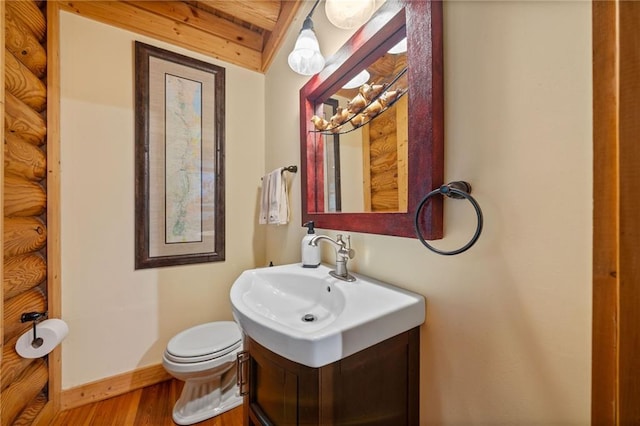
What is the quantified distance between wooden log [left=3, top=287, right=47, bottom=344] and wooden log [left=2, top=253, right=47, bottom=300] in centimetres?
3

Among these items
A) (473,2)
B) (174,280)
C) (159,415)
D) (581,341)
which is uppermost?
(473,2)

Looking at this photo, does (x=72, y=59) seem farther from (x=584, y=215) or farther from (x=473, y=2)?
(x=584, y=215)

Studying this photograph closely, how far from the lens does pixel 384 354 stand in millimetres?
654

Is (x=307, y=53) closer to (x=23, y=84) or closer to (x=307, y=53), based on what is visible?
(x=307, y=53)

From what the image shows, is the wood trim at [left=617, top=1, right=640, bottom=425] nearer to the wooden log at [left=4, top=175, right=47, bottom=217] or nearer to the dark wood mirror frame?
the dark wood mirror frame

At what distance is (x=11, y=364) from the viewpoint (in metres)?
1.07

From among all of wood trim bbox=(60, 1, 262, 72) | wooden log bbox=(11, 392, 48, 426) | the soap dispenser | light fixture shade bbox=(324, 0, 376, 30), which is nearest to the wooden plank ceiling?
wood trim bbox=(60, 1, 262, 72)

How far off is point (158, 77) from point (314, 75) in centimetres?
111

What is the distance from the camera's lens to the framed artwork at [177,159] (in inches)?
59.8

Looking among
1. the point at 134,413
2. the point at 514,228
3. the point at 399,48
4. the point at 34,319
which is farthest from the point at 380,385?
the point at 34,319

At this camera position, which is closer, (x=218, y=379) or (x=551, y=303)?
(x=551, y=303)

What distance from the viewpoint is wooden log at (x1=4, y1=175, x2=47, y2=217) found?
1036 mm

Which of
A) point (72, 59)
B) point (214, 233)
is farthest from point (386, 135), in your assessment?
point (72, 59)

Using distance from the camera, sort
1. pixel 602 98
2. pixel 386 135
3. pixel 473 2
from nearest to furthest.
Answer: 1. pixel 602 98
2. pixel 473 2
3. pixel 386 135
